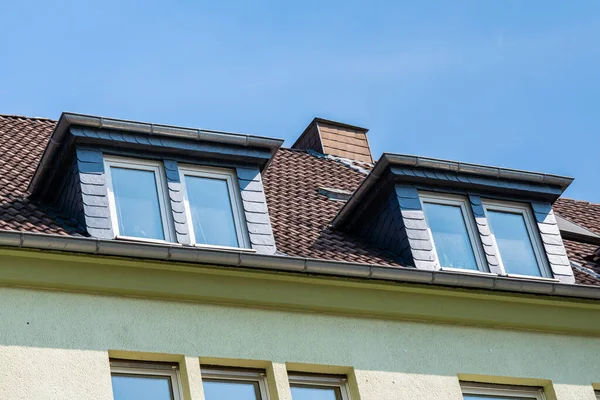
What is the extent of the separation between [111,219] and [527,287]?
5.25 meters

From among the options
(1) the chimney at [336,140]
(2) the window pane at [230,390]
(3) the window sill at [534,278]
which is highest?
(1) the chimney at [336,140]

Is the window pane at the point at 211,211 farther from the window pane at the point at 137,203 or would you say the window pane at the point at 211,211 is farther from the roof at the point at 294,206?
the roof at the point at 294,206

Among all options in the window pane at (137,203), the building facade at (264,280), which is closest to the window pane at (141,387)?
the building facade at (264,280)

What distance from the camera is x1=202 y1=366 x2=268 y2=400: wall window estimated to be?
17.4 metres

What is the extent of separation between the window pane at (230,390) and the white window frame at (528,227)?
424cm

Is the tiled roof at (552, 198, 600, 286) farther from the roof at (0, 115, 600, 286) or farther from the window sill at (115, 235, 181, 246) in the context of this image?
the window sill at (115, 235, 181, 246)

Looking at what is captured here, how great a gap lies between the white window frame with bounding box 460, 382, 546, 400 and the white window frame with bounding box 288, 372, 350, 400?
1.54 metres

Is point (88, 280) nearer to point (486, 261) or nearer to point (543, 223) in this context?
point (486, 261)

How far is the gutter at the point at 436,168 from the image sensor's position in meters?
20.5

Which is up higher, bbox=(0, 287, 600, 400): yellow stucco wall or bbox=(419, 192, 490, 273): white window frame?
bbox=(419, 192, 490, 273): white window frame

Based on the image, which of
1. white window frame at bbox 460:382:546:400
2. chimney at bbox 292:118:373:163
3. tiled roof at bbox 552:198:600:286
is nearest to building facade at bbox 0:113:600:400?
white window frame at bbox 460:382:546:400

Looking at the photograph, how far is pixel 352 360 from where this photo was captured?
1808cm

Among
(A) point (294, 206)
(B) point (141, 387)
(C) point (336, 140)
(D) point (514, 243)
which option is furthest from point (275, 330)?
(C) point (336, 140)

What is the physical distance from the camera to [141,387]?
1703 centimetres
